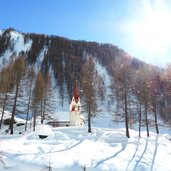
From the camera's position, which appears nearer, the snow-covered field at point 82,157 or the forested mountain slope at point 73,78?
the snow-covered field at point 82,157

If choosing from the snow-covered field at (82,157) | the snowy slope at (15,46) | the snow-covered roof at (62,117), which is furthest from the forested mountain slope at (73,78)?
the snow-covered field at (82,157)

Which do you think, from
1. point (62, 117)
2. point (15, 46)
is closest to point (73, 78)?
point (15, 46)

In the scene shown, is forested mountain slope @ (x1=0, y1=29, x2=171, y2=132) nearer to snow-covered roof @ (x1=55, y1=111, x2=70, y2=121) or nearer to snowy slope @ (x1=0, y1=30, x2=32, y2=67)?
snowy slope @ (x1=0, y1=30, x2=32, y2=67)

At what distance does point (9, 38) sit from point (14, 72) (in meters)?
148

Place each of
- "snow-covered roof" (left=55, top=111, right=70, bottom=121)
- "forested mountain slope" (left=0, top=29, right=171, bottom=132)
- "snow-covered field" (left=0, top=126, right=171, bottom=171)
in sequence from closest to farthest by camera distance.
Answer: "snow-covered field" (left=0, top=126, right=171, bottom=171), "forested mountain slope" (left=0, top=29, right=171, bottom=132), "snow-covered roof" (left=55, top=111, right=70, bottom=121)

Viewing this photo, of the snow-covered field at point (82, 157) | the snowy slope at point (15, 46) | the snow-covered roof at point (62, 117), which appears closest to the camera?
the snow-covered field at point (82, 157)

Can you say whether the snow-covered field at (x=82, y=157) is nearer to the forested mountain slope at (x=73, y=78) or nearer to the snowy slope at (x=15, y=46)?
the forested mountain slope at (x=73, y=78)

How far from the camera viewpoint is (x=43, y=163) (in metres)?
18.0

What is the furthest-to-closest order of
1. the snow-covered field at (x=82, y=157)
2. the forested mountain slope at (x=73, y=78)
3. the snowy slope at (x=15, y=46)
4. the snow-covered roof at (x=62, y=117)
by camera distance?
the snowy slope at (x=15, y=46), the snow-covered roof at (x=62, y=117), the forested mountain slope at (x=73, y=78), the snow-covered field at (x=82, y=157)

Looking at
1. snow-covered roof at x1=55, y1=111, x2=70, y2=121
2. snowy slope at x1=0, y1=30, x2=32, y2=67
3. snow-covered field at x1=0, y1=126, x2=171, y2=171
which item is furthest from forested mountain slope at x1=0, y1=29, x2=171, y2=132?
snow-covered field at x1=0, y1=126, x2=171, y2=171

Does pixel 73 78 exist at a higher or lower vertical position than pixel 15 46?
lower

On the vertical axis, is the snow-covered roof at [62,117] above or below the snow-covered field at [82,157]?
above

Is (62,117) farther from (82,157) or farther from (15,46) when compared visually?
(15,46)

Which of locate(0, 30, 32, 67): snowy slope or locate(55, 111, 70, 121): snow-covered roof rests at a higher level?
locate(0, 30, 32, 67): snowy slope
